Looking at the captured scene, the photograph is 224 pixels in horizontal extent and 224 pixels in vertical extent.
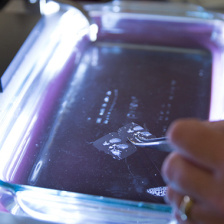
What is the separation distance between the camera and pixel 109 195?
0.49m

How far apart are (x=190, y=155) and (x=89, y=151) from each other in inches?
9.6

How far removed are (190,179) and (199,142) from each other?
42 mm

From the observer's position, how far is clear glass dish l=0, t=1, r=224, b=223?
0.48 meters

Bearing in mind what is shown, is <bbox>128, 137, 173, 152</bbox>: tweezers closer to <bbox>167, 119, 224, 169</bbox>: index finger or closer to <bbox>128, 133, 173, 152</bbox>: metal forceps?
<bbox>128, 133, 173, 152</bbox>: metal forceps

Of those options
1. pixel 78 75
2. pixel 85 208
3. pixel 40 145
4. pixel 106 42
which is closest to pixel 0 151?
pixel 40 145

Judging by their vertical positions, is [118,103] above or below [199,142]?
below

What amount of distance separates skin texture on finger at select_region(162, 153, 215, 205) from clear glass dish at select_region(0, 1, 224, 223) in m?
0.09

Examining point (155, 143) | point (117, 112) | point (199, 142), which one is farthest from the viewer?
point (117, 112)

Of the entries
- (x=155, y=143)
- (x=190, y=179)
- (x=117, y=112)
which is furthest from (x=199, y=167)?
(x=117, y=112)

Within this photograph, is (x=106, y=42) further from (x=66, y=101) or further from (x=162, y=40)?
(x=66, y=101)

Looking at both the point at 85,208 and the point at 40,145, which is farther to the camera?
the point at 40,145

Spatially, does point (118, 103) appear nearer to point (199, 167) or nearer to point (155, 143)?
point (155, 143)

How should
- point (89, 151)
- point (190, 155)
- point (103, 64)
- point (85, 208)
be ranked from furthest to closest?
1. point (103, 64)
2. point (89, 151)
3. point (85, 208)
4. point (190, 155)

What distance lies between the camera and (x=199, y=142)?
0.34m
